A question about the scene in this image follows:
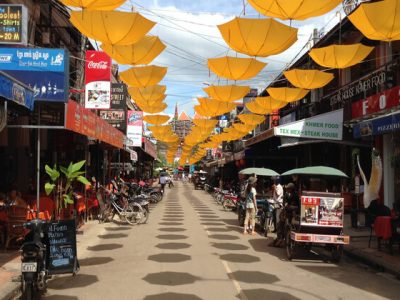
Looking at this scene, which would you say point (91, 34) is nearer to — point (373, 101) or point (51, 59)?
point (51, 59)

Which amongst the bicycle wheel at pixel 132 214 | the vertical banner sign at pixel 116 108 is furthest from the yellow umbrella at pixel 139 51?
the vertical banner sign at pixel 116 108

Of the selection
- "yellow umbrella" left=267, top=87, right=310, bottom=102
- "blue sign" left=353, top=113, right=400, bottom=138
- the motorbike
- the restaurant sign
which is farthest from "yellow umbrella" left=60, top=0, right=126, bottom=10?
"yellow umbrella" left=267, top=87, right=310, bottom=102

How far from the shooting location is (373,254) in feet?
37.7

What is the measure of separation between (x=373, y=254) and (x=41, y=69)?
8.99 m

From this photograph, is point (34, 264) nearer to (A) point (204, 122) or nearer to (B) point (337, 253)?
(B) point (337, 253)

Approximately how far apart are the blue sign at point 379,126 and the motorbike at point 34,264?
943 centimetres

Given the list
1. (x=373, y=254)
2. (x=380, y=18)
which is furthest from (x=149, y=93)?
(x=373, y=254)

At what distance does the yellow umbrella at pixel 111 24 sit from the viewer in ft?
35.0

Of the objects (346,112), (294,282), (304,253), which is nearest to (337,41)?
(346,112)

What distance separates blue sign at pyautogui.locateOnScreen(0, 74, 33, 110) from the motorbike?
7.76 ft

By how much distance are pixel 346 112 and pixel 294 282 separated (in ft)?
32.4

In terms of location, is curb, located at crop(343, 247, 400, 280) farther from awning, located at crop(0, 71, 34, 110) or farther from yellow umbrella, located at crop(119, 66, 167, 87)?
awning, located at crop(0, 71, 34, 110)

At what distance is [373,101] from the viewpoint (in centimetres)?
1569

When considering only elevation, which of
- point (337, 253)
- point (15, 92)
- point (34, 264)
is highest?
point (15, 92)
